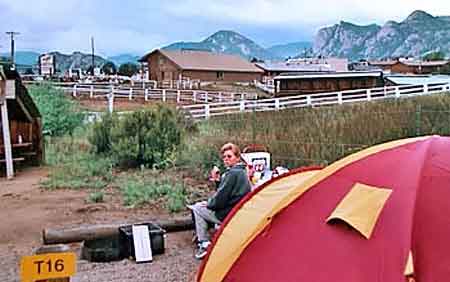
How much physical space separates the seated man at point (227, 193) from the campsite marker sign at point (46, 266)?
10.2 feet

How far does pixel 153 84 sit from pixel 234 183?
33870mm

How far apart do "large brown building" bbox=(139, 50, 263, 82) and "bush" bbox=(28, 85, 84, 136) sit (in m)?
29.7

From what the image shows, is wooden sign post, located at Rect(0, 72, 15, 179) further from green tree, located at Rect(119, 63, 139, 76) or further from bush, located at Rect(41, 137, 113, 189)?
green tree, located at Rect(119, 63, 139, 76)

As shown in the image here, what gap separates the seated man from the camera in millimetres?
5844

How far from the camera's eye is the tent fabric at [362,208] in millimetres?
3455

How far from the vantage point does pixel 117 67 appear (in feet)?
213

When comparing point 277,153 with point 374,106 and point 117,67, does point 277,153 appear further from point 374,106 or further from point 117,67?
point 117,67

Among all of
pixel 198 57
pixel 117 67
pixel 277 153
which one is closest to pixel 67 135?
pixel 277 153

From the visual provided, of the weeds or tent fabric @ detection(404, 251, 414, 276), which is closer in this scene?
tent fabric @ detection(404, 251, 414, 276)

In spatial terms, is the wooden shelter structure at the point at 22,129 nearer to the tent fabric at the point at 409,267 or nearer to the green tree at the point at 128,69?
the tent fabric at the point at 409,267

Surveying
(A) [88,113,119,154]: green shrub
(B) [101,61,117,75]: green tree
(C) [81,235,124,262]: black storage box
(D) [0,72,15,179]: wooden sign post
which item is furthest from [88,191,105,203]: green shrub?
(B) [101,61,117,75]: green tree

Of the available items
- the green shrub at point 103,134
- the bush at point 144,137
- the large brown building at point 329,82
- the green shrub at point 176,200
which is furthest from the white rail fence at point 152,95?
the green shrub at point 176,200

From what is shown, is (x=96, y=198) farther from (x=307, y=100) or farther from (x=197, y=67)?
(x=197, y=67)

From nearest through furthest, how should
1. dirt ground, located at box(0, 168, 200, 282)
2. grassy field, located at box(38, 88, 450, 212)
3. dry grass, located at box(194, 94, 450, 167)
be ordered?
dirt ground, located at box(0, 168, 200, 282) < grassy field, located at box(38, 88, 450, 212) < dry grass, located at box(194, 94, 450, 167)
